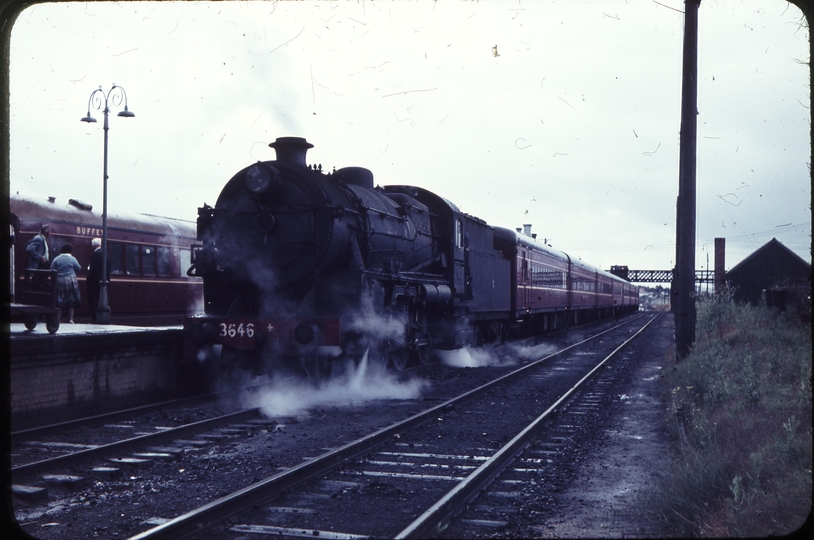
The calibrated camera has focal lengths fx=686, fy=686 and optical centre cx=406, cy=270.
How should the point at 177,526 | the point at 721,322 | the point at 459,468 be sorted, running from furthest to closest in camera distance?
the point at 721,322
the point at 459,468
the point at 177,526

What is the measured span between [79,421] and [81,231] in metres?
8.06

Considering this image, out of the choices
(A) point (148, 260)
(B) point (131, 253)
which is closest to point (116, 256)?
(B) point (131, 253)

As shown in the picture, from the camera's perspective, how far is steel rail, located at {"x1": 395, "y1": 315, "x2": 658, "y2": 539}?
13.5 ft

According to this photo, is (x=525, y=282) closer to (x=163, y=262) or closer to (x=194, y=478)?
(x=163, y=262)

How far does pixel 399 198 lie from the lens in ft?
40.2

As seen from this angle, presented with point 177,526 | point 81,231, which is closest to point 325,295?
point 177,526

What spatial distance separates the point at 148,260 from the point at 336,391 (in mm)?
8117

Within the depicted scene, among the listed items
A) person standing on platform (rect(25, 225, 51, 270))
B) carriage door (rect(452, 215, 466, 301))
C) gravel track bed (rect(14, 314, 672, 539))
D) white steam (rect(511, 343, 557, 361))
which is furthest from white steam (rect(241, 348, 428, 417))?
white steam (rect(511, 343, 557, 361))

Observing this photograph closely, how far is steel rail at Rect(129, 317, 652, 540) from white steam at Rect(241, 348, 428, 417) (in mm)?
2059

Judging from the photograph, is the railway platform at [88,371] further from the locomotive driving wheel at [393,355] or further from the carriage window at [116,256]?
the carriage window at [116,256]

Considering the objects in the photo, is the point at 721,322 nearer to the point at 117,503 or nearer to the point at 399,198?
the point at 399,198

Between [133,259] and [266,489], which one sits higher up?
[133,259]

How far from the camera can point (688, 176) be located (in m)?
12.0

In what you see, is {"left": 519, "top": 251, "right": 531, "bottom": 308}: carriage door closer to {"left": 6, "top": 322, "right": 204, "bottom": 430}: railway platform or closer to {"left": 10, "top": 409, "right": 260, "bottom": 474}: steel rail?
{"left": 6, "top": 322, "right": 204, "bottom": 430}: railway platform
